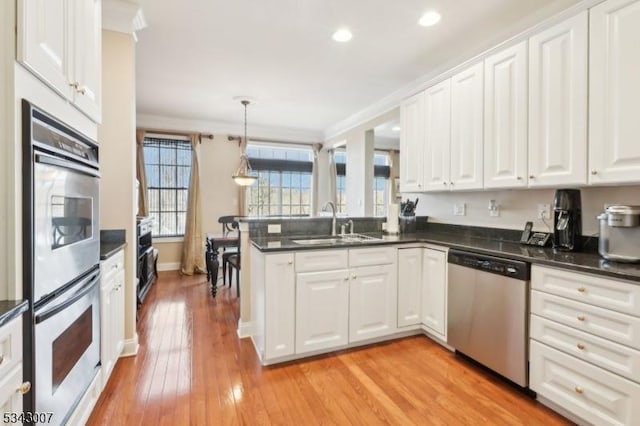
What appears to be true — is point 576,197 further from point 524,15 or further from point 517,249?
point 524,15

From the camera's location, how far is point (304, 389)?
2.05 meters

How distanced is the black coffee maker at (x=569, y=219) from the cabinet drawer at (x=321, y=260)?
5.10 feet

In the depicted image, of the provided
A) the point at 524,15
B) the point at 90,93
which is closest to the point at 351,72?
the point at 524,15

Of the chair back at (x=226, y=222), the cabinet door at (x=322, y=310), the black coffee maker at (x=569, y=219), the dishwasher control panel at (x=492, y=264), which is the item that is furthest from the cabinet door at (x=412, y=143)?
the chair back at (x=226, y=222)

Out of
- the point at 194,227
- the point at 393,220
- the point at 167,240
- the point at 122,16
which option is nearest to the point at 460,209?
the point at 393,220

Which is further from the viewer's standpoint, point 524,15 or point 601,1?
point 524,15

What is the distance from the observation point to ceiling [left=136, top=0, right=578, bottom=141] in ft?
7.54

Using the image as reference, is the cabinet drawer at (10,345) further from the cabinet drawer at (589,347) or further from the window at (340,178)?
the window at (340,178)

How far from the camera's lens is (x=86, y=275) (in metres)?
1.63

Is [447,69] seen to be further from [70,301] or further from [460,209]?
[70,301]

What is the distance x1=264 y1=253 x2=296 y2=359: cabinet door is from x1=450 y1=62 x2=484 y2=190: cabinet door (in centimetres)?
164

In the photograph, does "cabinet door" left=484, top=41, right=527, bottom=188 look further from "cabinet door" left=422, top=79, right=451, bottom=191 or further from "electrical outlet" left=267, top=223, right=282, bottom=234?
"electrical outlet" left=267, top=223, right=282, bottom=234

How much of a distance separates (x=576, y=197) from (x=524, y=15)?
4.77ft

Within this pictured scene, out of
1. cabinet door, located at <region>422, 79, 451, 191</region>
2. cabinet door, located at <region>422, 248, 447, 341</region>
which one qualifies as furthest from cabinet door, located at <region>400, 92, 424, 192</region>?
cabinet door, located at <region>422, 248, 447, 341</region>
